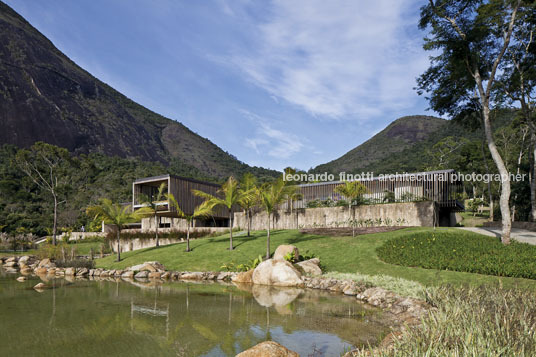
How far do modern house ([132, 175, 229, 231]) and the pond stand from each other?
62.3ft

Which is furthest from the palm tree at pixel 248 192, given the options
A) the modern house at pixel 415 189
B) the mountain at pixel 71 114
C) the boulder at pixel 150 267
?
the mountain at pixel 71 114

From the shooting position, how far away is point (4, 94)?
297 ft

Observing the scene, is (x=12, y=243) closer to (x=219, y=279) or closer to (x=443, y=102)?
(x=219, y=279)

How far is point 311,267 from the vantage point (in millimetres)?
15695

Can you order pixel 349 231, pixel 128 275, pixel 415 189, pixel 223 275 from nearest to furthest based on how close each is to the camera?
pixel 223 275 → pixel 128 275 → pixel 349 231 → pixel 415 189

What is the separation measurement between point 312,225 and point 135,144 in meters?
111

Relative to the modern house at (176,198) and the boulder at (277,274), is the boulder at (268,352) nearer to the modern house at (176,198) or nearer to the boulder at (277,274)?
the boulder at (277,274)

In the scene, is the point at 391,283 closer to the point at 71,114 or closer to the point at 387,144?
the point at 387,144

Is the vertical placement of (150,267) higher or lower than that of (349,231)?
lower

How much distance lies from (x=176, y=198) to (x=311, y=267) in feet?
66.2

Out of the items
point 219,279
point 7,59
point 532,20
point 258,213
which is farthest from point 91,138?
point 532,20

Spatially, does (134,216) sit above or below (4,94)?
below

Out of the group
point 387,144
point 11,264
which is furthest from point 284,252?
point 387,144

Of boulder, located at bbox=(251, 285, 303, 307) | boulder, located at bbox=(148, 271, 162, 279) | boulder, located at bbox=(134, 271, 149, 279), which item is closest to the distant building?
boulder, located at bbox=(148, 271, 162, 279)
